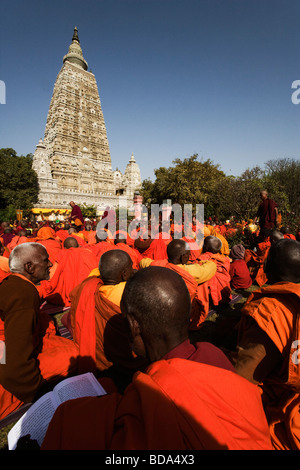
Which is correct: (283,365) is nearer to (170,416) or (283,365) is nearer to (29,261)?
(170,416)

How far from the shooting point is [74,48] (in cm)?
4084

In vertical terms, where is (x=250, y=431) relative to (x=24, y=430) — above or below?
above

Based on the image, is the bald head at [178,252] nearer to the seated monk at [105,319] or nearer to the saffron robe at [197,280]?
the saffron robe at [197,280]

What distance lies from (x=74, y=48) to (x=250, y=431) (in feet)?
180

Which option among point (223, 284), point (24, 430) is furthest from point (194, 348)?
point (223, 284)

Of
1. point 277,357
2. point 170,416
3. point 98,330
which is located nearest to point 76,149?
point 98,330

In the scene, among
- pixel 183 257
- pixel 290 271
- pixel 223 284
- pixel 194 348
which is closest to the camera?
pixel 194 348

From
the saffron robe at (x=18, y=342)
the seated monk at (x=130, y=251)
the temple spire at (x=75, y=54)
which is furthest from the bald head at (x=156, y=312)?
the temple spire at (x=75, y=54)

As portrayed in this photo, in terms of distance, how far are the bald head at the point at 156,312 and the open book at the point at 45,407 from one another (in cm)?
57

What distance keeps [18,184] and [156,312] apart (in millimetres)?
31989

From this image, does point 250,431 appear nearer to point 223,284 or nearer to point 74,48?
point 223,284

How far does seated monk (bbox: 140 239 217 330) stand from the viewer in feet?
11.6

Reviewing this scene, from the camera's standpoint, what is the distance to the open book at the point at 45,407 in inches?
52.8

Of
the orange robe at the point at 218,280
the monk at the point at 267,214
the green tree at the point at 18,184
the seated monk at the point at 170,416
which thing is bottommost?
the orange robe at the point at 218,280
